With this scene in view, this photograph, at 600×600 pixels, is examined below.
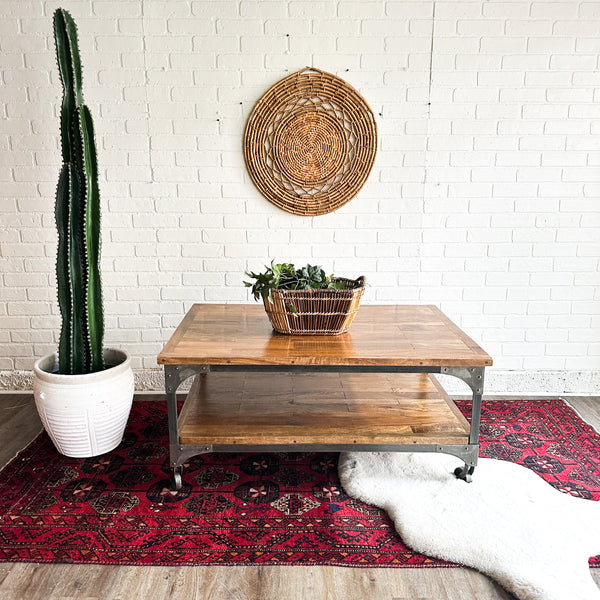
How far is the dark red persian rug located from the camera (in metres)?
1.96

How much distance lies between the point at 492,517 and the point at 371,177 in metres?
1.77

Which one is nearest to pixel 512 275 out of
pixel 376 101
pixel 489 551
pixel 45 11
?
pixel 376 101

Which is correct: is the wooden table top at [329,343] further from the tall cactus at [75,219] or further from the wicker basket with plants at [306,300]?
the tall cactus at [75,219]

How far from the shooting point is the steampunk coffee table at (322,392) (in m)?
2.16

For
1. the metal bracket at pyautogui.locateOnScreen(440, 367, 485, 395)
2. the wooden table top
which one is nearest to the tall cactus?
the wooden table top

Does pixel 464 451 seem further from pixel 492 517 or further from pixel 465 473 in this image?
pixel 492 517

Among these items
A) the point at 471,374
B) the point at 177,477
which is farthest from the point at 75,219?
the point at 471,374

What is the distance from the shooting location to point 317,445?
224 cm

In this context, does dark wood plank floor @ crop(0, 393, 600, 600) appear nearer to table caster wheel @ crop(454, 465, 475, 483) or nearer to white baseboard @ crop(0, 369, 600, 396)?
table caster wheel @ crop(454, 465, 475, 483)

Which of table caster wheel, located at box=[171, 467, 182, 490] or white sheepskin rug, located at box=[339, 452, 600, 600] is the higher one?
table caster wheel, located at box=[171, 467, 182, 490]

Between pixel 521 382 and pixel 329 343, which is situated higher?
pixel 329 343

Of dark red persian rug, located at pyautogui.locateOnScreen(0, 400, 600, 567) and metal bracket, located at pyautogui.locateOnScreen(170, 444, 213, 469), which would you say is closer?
dark red persian rug, located at pyautogui.locateOnScreen(0, 400, 600, 567)

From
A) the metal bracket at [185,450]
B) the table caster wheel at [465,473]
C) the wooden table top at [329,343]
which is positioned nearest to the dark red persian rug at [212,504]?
the metal bracket at [185,450]

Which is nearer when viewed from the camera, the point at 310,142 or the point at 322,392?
the point at 322,392
